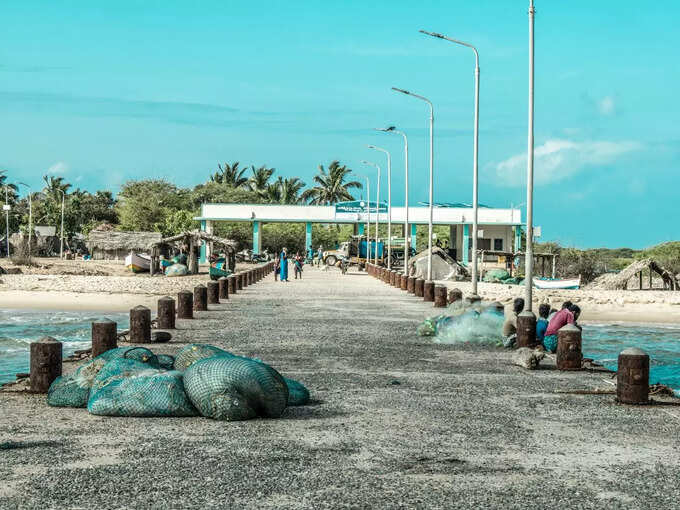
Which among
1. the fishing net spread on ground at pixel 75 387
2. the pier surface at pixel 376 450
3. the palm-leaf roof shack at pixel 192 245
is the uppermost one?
the palm-leaf roof shack at pixel 192 245

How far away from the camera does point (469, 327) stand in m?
17.5

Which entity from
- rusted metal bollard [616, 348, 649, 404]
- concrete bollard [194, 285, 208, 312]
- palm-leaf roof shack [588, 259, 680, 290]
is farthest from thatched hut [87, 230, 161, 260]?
rusted metal bollard [616, 348, 649, 404]

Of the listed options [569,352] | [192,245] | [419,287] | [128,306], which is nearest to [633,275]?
[419,287]

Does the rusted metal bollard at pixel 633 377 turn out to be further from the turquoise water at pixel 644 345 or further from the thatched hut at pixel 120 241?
the thatched hut at pixel 120 241

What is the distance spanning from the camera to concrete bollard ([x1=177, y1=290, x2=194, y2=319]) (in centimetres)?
2164

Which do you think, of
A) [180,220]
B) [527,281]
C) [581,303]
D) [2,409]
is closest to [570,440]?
[2,409]

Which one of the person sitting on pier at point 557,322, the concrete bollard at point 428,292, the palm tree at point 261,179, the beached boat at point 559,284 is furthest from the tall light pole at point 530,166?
the palm tree at point 261,179

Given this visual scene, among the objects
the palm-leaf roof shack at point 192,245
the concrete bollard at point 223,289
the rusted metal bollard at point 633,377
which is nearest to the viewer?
the rusted metal bollard at point 633,377

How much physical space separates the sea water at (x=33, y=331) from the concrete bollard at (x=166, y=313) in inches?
98.5

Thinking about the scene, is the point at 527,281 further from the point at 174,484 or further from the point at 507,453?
the point at 174,484

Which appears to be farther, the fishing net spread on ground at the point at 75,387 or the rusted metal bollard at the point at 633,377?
the rusted metal bollard at the point at 633,377

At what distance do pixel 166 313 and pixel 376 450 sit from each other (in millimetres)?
11547

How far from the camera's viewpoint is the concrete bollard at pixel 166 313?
62.0ft

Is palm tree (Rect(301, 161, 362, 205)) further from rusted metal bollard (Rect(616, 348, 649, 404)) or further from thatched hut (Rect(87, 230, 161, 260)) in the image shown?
rusted metal bollard (Rect(616, 348, 649, 404))
